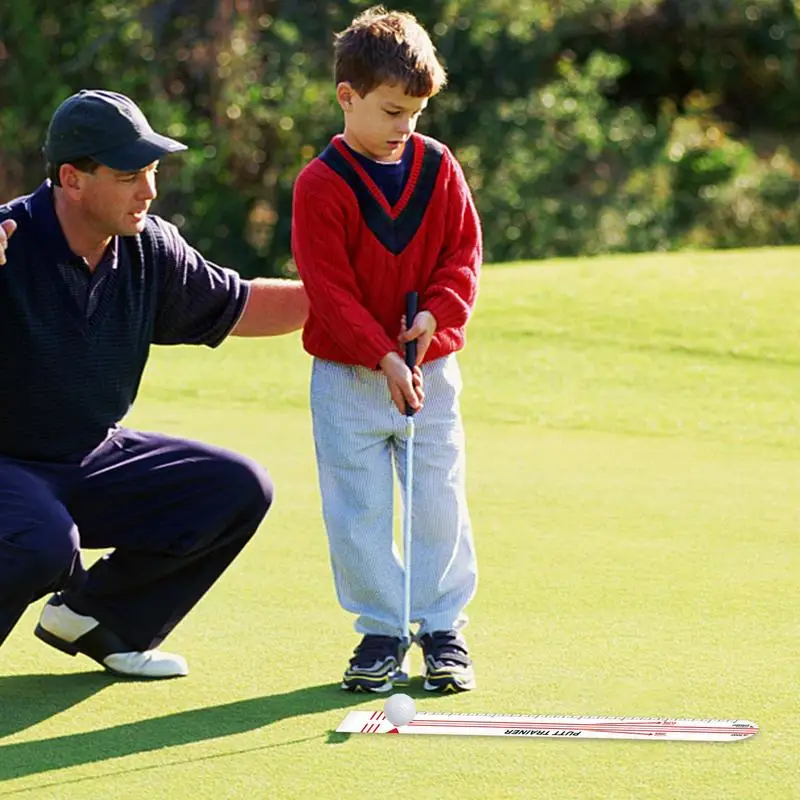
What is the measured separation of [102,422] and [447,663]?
3.34ft

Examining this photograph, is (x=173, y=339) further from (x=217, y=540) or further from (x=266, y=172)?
(x=266, y=172)

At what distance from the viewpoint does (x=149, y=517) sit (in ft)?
15.0

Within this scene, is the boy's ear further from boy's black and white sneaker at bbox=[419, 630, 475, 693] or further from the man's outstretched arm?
boy's black and white sneaker at bbox=[419, 630, 475, 693]

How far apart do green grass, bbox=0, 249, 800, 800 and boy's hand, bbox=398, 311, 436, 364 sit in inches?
31.4

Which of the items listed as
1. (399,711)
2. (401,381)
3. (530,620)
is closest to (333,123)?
(530,620)

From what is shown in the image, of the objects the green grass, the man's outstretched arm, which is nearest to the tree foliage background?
the green grass

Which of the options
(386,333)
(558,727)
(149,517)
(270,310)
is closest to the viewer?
(558,727)

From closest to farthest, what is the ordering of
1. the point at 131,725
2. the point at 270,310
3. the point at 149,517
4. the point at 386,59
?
the point at 131,725, the point at 386,59, the point at 149,517, the point at 270,310

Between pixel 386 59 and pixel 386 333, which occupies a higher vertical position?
pixel 386 59

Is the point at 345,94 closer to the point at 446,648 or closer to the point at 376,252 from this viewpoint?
the point at 376,252

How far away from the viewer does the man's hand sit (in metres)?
4.24

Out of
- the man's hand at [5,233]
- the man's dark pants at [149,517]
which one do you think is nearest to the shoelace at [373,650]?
the man's dark pants at [149,517]

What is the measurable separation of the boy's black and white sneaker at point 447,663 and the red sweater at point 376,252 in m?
A: 0.68

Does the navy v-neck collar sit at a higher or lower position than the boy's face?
lower
